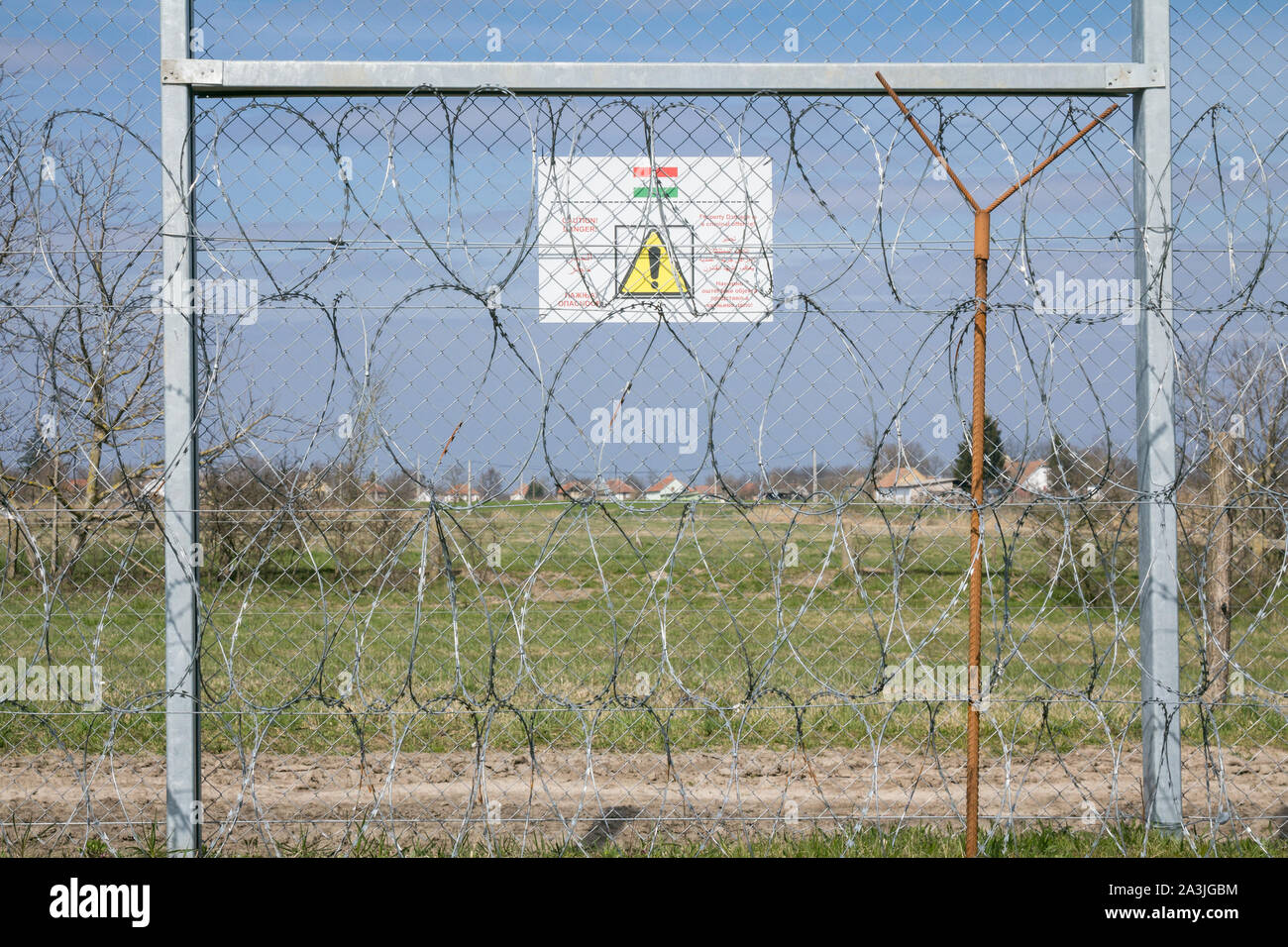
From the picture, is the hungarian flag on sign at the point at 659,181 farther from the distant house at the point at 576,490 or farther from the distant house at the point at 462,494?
the distant house at the point at 462,494

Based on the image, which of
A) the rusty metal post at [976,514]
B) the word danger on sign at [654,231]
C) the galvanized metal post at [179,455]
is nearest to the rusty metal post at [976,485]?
the rusty metal post at [976,514]

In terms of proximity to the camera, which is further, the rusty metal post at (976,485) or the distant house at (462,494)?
the distant house at (462,494)

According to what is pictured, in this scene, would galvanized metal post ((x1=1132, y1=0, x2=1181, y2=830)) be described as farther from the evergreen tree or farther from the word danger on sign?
the word danger on sign

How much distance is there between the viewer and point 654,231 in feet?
11.4

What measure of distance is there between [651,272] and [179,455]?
1.70 meters

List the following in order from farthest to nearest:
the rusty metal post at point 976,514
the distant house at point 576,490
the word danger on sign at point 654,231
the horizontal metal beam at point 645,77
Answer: the word danger on sign at point 654,231 < the horizontal metal beam at point 645,77 < the distant house at point 576,490 < the rusty metal post at point 976,514

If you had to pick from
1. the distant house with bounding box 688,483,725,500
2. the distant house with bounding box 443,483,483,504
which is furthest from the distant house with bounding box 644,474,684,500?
the distant house with bounding box 443,483,483,504

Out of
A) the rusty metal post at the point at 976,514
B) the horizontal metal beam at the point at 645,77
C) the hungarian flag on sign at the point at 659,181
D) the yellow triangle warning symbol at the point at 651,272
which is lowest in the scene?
the rusty metal post at the point at 976,514

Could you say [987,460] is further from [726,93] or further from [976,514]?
[726,93]

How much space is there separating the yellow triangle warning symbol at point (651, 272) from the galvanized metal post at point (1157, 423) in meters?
1.66

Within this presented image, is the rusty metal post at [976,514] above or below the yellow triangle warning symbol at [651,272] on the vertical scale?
below

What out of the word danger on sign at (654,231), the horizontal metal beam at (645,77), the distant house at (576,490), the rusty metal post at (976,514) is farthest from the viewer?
the word danger on sign at (654,231)

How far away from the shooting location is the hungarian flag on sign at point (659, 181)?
11.4 ft
